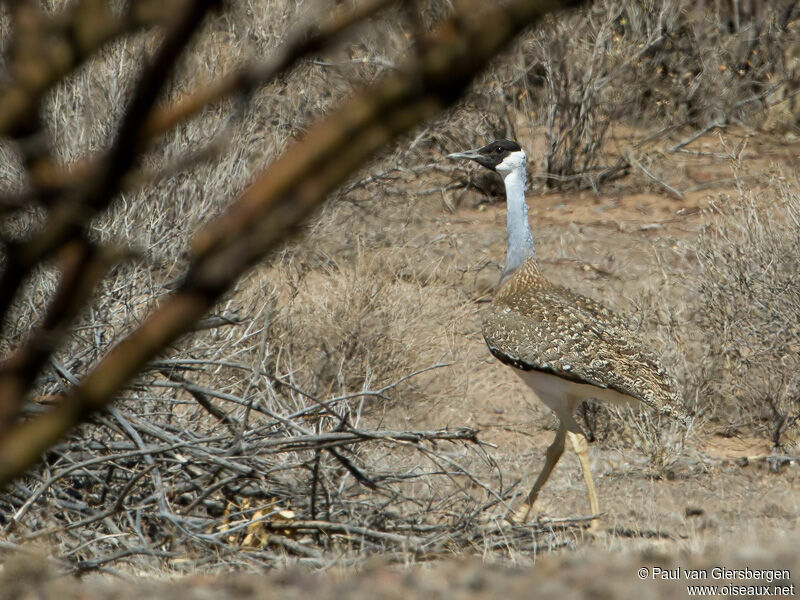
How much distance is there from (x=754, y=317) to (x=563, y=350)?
232cm

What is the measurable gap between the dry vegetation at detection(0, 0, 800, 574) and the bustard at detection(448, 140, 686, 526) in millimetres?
618

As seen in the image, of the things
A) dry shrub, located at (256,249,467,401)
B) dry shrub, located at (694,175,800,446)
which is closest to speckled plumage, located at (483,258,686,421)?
dry shrub, located at (694,175,800,446)

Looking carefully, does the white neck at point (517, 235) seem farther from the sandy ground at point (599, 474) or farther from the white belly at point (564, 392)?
the sandy ground at point (599, 474)

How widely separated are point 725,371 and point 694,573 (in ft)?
16.6

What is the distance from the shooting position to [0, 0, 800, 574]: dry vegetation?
17.3 ft

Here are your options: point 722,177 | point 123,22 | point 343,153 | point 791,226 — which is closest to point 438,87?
point 343,153

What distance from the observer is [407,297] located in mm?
9352

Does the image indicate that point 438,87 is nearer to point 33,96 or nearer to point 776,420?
point 33,96

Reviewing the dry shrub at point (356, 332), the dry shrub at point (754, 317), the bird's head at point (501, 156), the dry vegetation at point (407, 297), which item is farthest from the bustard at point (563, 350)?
the dry shrub at point (356, 332)

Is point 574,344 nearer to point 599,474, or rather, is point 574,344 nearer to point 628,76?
point 599,474

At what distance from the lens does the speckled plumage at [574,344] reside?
6461mm

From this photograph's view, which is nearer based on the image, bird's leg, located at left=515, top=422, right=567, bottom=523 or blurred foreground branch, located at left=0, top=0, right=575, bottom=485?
blurred foreground branch, located at left=0, top=0, right=575, bottom=485

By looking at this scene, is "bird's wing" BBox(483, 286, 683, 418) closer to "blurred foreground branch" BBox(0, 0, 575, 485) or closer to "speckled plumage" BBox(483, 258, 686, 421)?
"speckled plumage" BBox(483, 258, 686, 421)

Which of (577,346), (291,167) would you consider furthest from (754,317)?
(291,167)
